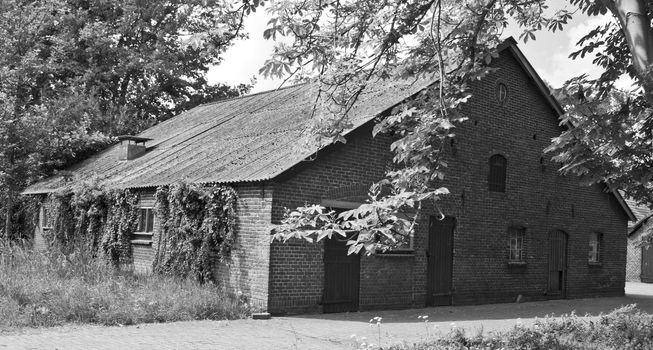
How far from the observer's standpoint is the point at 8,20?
92.6ft

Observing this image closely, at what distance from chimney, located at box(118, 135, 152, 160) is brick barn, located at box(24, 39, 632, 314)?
0.05 m

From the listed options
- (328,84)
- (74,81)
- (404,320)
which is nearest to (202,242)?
(404,320)

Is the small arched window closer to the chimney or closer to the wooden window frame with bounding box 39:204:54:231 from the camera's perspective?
the chimney

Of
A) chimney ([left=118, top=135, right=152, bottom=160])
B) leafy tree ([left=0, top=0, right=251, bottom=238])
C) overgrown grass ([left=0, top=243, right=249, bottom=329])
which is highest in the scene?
leafy tree ([left=0, top=0, right=251, bottom=238])

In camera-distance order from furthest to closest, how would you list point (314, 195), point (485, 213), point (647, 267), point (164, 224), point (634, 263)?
point (634, 263), point (647, 267), point (485, 213), point (164, 224), point (314, 195)

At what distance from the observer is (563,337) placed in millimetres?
10867

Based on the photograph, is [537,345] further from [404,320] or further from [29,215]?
[29,215]

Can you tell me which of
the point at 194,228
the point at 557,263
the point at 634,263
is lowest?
the point at 634,263

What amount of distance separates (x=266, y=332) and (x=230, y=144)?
304 inches

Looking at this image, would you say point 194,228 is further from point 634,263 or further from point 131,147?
point 634,263

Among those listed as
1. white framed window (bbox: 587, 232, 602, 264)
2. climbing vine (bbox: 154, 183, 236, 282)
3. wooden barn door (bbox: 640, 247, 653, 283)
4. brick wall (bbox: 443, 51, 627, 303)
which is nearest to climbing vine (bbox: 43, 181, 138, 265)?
climbing vine (bbox: 154, 183, 236, 282)

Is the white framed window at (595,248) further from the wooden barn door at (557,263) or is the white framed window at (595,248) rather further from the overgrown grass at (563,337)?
the overgrown grass at (563,337)

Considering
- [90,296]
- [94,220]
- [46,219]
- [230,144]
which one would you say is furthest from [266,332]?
[46,219]

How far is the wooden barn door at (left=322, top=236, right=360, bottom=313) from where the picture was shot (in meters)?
15.6
